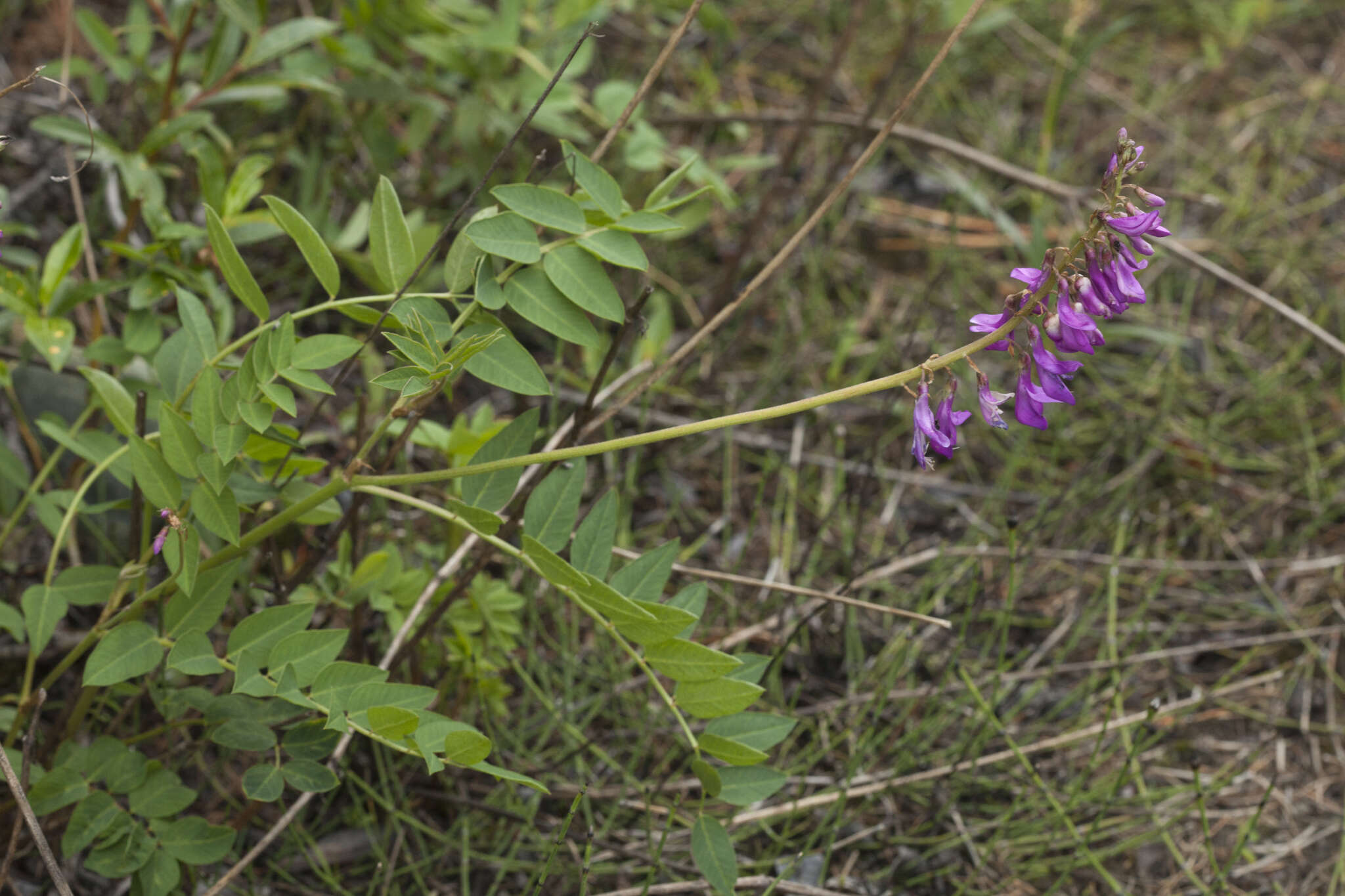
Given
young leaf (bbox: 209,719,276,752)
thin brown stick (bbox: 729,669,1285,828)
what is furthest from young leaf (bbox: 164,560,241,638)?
thin brown stick (bbox: 729,669,1285,828)

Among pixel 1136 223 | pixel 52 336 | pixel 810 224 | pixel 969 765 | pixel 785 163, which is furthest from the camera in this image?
pixel 785 163

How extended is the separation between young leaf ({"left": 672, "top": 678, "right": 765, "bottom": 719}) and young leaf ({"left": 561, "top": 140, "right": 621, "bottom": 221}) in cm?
58

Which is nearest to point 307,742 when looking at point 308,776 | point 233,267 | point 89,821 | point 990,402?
point 308,776

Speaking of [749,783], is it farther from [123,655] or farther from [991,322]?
[123,655]

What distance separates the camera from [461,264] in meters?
1.40

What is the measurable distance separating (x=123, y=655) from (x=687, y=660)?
26.7 inches

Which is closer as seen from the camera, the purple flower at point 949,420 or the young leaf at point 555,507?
the purple flower at point 949,420

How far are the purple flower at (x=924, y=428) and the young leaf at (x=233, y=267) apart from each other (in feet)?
2.68

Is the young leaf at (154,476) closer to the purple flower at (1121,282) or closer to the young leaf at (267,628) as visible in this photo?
the young leaf at (267,628)

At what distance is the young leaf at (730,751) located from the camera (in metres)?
1.43

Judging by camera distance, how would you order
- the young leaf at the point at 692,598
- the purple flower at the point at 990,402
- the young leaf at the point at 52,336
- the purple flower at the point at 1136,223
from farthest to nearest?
the young leaf at the point at 52,336 → the young leaf at the point at 692,598 → the purple flower at the point at 990,402 → the purple flower at the point at 1136,223

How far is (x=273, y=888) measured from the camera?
5.65ft

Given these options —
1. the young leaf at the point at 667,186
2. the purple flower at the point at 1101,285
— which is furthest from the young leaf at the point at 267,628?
the purple flower at the point at 1101,285

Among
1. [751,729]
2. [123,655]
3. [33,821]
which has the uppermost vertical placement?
[751,729]
